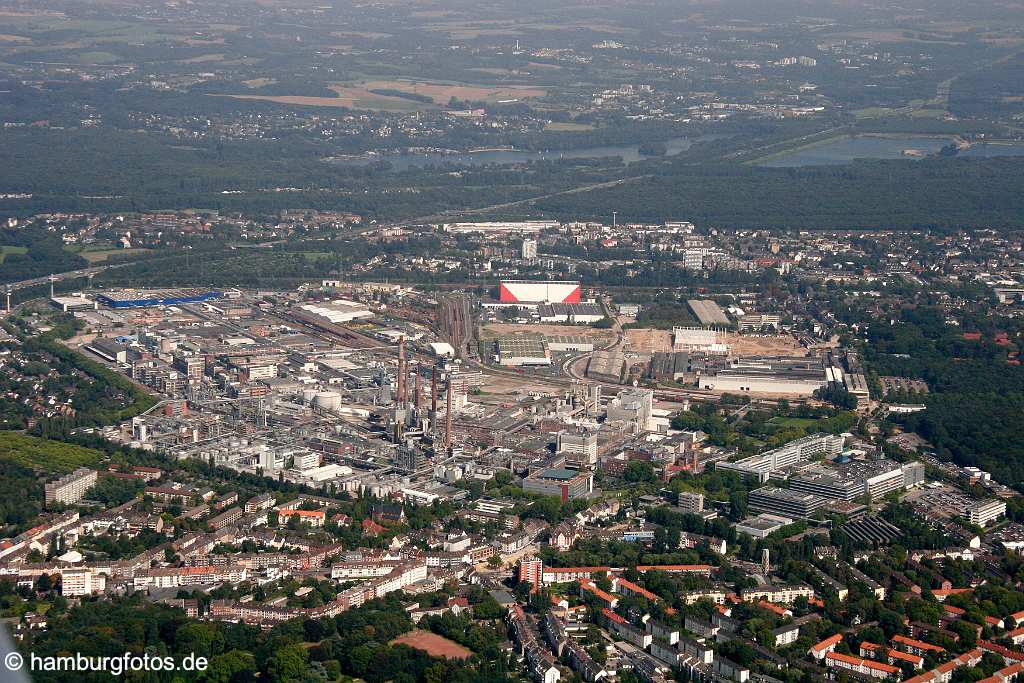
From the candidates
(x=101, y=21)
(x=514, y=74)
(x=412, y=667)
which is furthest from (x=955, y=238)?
(x=101, y=21)

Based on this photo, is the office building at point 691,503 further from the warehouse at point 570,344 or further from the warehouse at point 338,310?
the warehouse at point 338,310

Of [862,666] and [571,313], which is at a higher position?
[862,666]

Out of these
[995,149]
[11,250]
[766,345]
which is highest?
[766,345]

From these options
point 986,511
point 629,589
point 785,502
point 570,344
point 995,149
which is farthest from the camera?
point 995,149

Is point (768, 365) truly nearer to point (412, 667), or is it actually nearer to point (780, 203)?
point (412, 667)

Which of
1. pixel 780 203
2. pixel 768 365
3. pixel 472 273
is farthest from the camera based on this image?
pixel 780 203

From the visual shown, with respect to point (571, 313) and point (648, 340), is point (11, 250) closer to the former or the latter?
point (571, 313)

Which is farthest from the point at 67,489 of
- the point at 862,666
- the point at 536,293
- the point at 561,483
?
the point at 536,293

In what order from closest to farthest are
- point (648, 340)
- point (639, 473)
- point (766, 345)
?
point (639, 473) → point (766, 345) → point (648, 340)
